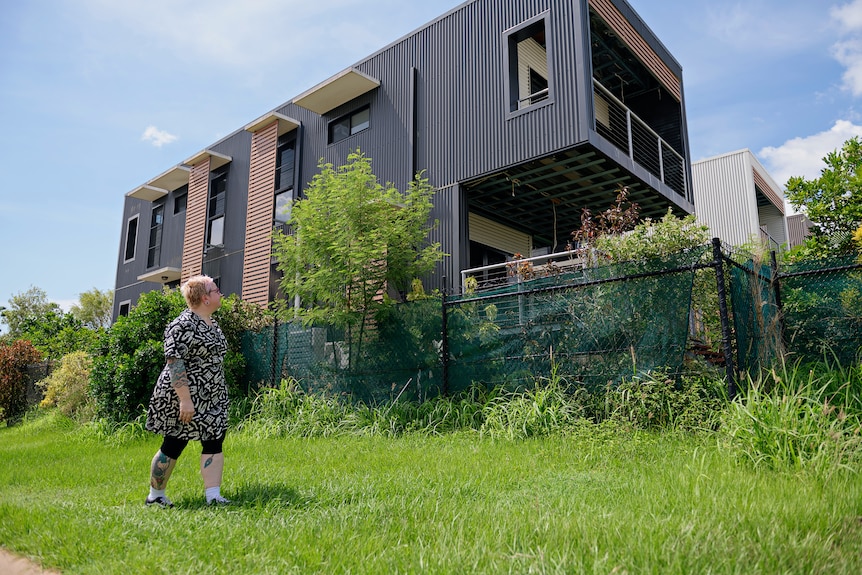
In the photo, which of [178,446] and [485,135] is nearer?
[178,446]

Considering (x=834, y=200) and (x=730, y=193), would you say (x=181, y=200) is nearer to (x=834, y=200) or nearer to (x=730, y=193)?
(x=834, y=200)

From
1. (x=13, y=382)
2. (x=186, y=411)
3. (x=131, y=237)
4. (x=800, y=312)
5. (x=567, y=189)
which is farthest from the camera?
(x=131, y=237)

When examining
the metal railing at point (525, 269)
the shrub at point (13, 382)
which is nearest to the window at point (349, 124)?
the metal railing at point (525, 269)

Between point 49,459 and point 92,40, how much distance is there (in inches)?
232

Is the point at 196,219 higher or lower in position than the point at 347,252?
higher

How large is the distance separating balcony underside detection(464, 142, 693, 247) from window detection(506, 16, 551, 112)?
127 centimetres

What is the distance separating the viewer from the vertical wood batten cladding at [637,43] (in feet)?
39.3

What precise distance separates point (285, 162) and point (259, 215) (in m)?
1.66

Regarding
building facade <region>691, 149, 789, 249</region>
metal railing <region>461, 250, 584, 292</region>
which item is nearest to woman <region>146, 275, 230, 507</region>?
metal railing <region>461, 250, 584, 292</region>

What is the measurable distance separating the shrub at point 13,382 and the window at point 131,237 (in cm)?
814

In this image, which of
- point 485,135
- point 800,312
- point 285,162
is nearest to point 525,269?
point 485,135

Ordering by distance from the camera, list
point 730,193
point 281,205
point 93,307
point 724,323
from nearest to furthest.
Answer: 1. point 724,323
2. point 281,205
3. point 730,193
4. point 93,307

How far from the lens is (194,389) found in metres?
4.37

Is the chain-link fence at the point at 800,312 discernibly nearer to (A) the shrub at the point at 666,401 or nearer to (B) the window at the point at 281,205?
(A) the shrub at the point at 666,401
